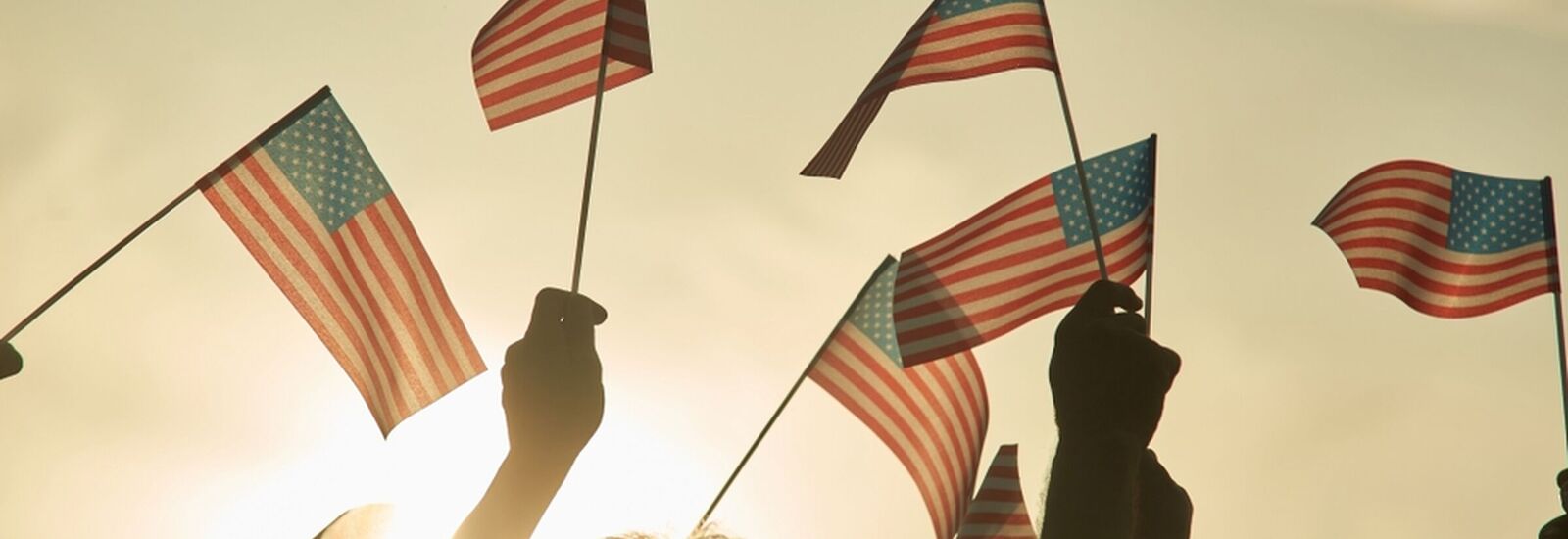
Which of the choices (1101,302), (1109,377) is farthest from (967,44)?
(1109,377)

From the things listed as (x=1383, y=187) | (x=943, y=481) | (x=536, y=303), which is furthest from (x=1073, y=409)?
(x=1383, y=187)

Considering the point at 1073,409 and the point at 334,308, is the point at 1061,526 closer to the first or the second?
the point at 1073,409

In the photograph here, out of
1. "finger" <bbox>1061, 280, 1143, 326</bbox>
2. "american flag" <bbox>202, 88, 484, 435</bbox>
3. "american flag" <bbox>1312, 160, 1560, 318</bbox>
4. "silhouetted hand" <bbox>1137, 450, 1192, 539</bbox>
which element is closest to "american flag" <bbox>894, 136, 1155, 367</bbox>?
"american flag" <bbox>1312, 160, 1560, 318</bbox>

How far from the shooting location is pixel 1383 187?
913 cm

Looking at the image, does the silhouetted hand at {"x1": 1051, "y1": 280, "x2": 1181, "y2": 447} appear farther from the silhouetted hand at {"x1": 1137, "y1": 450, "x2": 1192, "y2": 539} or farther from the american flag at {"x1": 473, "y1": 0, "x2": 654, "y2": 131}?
the american flag at {"x1": 473, "y1": 0, "x2": 654, "y2": 131}

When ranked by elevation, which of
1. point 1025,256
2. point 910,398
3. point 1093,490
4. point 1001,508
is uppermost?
point 1093,490

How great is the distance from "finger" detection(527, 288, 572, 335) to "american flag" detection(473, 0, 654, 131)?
3879 mm

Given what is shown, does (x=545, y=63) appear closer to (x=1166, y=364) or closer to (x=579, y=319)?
(x=579, y=319)

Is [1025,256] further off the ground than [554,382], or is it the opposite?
[554,382]

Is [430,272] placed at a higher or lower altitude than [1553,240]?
higher

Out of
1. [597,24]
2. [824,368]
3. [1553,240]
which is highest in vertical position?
[597,24]

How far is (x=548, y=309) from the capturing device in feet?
11.8

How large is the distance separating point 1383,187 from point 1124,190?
209cm

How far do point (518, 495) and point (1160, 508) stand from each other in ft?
5.54
